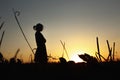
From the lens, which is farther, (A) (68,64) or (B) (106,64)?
(A) (68,64)

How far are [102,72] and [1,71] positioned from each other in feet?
6.78

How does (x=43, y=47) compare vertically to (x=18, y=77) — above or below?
above

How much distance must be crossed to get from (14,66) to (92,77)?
238cm

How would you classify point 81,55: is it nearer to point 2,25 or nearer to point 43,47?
point 2,25

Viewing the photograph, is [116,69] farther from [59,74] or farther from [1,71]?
[1,71]

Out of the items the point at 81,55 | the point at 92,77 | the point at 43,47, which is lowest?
the point at 92,77

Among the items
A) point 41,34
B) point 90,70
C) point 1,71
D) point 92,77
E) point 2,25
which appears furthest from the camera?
point 41,34

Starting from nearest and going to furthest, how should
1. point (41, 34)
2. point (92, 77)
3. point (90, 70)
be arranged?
point (92, 77), point (90, 70), point (41, 34)

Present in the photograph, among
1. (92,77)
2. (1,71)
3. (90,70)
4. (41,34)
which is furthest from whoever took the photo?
(41,34)

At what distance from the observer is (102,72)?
13.4 ft

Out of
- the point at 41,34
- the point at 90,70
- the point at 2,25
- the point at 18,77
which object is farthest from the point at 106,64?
the point at 41,34

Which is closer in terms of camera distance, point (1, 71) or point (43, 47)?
point (1, 71)

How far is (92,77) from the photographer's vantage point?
155 inches

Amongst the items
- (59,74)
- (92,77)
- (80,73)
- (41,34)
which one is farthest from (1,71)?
(41,34)
